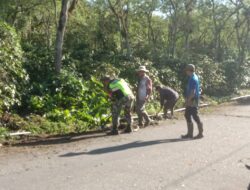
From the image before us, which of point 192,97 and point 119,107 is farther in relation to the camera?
point 119,107

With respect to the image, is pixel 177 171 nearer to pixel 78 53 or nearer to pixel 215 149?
pixel 215 149

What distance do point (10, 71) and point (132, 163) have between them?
5.57 metres

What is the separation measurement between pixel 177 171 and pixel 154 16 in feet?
122

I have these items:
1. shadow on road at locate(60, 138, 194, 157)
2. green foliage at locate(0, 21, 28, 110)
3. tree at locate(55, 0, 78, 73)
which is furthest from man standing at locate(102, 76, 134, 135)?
tree at locate(55, 0, 78, 73)

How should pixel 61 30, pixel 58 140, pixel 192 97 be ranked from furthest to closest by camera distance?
pixel 61 30 → pixel 192 97 → pixel 58 140

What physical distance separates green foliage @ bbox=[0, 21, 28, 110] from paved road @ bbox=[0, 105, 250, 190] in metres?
2.17

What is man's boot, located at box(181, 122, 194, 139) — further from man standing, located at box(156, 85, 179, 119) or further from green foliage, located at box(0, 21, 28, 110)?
green foliage, located at box(0, 21, 28, 110)

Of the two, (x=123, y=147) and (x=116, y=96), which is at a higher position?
(x=116, y=96)

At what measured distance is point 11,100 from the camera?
12633 mm

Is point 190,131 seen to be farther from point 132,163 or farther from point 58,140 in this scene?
point 132,163

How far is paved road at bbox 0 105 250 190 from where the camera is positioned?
7.55 m

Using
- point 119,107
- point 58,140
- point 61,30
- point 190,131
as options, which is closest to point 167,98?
point 119,107

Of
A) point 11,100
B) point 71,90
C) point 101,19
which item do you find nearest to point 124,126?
point 71,90

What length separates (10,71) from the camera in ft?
43.1
